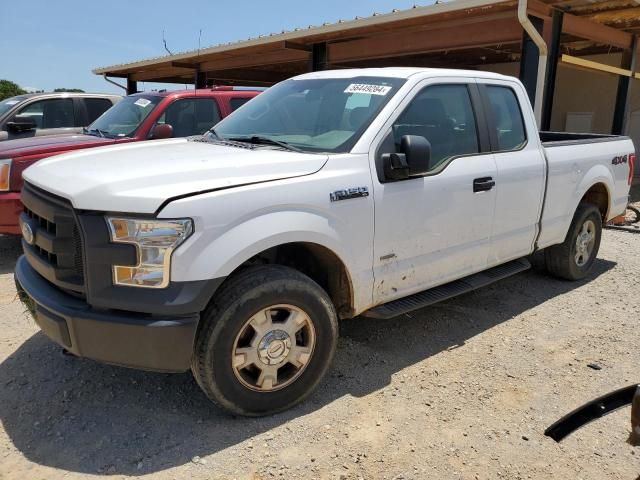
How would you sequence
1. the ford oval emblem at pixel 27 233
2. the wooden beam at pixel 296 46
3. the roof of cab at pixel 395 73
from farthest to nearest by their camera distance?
1. the wooden beam at pixel 296 46
2. the roof of cab at pixel 395 73
3. the ford oval emblem at pixel 27 233

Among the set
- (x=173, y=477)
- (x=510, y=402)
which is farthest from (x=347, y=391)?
(x=173, y=477)

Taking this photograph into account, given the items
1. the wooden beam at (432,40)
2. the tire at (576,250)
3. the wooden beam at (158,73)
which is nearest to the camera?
the tire at (576,250)

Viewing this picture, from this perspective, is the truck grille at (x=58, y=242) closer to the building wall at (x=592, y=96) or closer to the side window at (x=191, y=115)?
the side window at (x=191, y=115)

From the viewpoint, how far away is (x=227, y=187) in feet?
8.93

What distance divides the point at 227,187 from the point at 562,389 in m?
2.47

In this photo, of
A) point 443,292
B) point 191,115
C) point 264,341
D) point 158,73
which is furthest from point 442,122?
point 158,73

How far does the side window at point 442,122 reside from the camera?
3619 mm

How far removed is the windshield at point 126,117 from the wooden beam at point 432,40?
6165mm

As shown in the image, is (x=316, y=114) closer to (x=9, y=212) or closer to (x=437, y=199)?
(x=437, y=199)

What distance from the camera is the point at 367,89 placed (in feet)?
12.0

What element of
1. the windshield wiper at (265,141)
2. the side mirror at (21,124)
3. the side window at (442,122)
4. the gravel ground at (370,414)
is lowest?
the gravel ground at (370,414)

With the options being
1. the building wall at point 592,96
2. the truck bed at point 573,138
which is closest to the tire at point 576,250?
the truck bed at point 573,138

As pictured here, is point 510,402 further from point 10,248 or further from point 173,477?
point 10,248

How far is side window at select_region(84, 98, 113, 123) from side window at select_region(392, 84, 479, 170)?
615 cm
